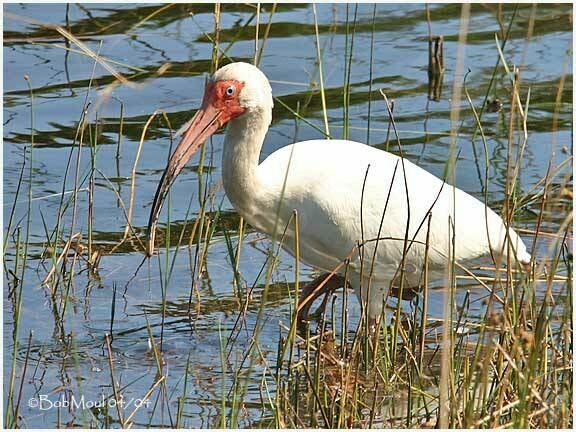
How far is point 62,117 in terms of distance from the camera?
8.85 meters

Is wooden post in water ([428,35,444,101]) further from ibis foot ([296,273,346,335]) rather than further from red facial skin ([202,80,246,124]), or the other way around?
red facial skin ([202,80,246,124])

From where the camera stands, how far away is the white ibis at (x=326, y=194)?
18.5 ft

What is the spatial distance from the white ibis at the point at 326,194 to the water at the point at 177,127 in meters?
0.24

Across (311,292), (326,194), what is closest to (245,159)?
(326,194)

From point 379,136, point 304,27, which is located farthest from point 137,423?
point 304,27

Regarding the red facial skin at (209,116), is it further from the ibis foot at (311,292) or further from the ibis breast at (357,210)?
the ibis foot at (311,292)

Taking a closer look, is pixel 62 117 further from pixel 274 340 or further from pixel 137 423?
pixel 137 423

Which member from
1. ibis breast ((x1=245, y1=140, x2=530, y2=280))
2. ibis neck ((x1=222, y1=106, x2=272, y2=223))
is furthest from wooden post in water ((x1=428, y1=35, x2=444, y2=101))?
ibis neck ((x1=222, y1=106, x2=272, y2=223))

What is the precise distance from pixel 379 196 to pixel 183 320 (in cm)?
117

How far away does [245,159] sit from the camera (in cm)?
570

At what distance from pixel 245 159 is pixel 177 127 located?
126 inches

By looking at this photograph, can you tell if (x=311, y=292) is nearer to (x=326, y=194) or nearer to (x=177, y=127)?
(x=326, y=194)

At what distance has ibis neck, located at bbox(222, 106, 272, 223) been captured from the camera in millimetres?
5703

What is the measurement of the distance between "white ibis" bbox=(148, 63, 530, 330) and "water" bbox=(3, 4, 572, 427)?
243 millimetres
